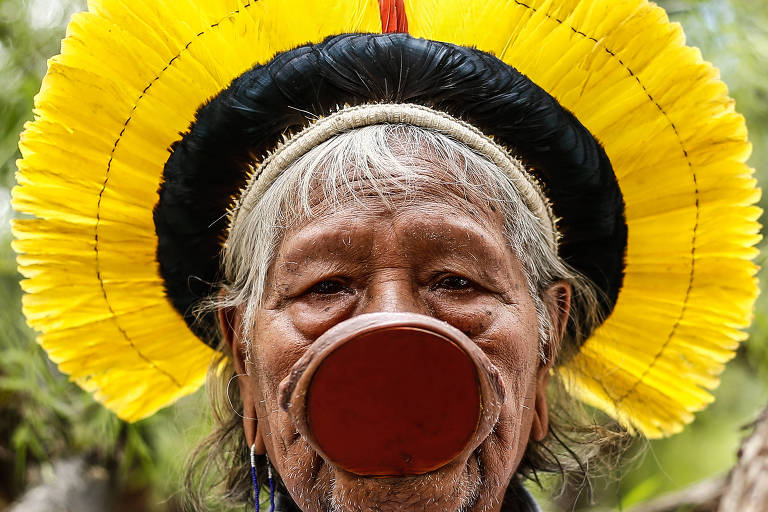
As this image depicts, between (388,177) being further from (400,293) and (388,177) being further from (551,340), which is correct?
(551,340)

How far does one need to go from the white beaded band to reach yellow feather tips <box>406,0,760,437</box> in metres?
0.21

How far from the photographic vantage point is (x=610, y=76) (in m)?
2.02

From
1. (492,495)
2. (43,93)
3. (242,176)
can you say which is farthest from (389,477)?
(43,93)

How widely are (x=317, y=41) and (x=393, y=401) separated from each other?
955mm

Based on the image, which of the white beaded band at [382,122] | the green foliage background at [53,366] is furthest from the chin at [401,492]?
the green foliage background at [53,366]

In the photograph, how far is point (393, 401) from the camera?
4.75 ft

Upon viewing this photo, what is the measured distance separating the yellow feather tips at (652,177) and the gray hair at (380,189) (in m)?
0.29

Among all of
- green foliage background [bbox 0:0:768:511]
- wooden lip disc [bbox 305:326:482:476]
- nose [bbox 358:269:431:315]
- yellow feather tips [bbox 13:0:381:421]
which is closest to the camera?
wooden lip disc [bbox 305:326:482:476]

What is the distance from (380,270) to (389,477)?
1.43 ft

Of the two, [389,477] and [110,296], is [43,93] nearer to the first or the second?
[110,296]

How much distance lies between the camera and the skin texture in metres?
1.75

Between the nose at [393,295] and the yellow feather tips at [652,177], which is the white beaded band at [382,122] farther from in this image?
the nose at [393,295]

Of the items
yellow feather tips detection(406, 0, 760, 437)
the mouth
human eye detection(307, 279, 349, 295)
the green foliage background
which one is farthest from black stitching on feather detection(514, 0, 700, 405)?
the green foliage background

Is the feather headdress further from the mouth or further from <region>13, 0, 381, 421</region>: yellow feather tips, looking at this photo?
the mouth
